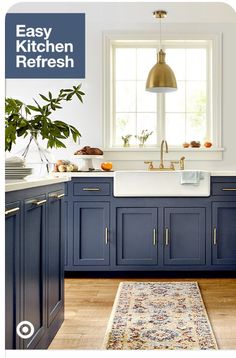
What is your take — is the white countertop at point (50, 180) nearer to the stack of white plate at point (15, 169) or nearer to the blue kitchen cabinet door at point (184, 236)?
the stack of white plate at point (15, 169)

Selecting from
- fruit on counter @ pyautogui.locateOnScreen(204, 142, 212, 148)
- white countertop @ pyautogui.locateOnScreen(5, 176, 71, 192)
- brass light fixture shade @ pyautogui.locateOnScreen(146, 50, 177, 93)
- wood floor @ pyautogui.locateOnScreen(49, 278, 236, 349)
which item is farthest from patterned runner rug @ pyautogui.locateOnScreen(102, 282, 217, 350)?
brass light fixture shade @ pyautogui.locateOnScreen(146, 50, 177, 93)

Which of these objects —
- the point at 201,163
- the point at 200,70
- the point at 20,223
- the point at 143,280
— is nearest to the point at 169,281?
the point at 143,280

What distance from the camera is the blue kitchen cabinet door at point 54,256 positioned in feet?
7.93

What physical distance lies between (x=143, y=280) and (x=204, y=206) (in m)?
0.79

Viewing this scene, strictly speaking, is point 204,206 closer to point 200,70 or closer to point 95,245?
point 95,245

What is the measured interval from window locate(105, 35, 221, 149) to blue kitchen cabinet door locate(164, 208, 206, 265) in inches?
35.7

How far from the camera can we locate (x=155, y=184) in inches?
164

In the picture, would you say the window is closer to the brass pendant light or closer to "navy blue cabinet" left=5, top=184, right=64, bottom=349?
the brass pendant light

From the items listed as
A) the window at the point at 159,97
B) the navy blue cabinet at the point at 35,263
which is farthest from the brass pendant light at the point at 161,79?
the navy blue cabinet at the point at 35,263

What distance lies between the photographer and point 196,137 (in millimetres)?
4934

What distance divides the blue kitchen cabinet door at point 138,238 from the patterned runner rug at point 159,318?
274mm

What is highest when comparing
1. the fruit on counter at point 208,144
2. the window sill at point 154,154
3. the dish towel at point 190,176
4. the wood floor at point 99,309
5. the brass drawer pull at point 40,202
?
the fruit on counter at point 208,144

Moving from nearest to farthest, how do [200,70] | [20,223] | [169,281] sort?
[20,223], [169,281], [200,70]

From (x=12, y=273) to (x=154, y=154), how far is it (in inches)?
126
